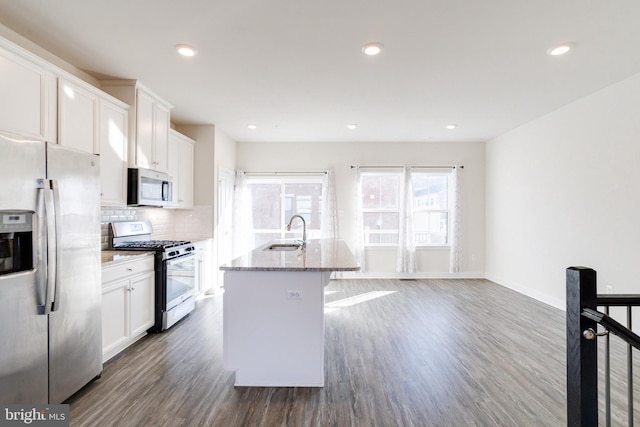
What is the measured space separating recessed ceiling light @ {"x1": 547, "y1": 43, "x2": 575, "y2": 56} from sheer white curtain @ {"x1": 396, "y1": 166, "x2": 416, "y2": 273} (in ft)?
10.8

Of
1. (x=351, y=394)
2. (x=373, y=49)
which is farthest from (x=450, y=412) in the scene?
(x=373, y=49)

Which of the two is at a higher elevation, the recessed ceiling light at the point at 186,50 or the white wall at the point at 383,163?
the recessed ceiling light at the point at 186,50

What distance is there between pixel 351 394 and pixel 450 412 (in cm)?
65

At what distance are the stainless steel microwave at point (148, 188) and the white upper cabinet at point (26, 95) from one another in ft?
2.93

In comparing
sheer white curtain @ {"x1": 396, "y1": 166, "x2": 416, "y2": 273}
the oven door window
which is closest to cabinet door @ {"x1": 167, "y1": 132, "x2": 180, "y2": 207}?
the oven door window

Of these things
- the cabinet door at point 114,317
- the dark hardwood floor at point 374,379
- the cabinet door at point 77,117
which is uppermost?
the cabinet door at point 77,117

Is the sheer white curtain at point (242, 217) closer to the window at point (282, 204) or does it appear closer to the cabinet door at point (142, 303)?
the window at point (282, 204)

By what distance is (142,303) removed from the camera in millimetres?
3061

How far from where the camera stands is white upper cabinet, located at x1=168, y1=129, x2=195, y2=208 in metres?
4.17

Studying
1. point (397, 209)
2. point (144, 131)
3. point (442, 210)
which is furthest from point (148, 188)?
point (442, 210)

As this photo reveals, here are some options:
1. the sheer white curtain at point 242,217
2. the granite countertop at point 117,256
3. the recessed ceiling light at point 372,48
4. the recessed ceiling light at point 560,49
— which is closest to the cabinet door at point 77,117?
the granite countertop at point 117,256

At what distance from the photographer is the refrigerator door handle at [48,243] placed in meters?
1.83

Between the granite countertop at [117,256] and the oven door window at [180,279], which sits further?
the oven door window at [180,279]

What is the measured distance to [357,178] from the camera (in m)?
5.93
